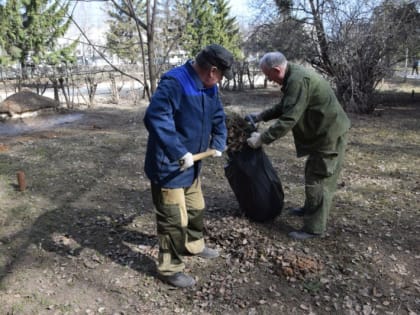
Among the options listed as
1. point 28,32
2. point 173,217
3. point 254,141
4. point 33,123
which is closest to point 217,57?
point 254,141

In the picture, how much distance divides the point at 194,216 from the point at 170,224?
15.3 inches

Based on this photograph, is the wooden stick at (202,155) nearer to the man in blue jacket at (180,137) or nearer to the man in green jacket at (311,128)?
the man in blue jacket at (180,137)

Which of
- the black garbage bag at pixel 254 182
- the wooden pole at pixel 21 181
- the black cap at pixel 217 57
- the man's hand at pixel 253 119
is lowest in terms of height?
the wooden pole at pixel 21 181

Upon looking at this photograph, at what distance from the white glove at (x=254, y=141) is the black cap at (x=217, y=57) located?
88 cm

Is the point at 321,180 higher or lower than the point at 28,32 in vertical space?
lower

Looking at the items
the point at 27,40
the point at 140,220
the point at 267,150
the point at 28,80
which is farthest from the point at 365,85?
the point at 27,40

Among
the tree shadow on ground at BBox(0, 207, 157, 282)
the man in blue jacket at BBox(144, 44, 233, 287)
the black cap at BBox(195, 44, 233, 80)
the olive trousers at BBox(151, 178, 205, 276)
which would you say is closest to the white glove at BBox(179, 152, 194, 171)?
the man in blue jacket at BBox(144, 44, 233, 287)

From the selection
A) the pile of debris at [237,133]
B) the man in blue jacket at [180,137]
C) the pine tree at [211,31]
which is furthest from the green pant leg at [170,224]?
the pine tree at [211,31]

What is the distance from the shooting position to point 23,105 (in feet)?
37.6

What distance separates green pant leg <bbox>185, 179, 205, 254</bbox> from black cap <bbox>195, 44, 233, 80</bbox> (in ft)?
3.03

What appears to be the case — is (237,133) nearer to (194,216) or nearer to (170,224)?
(194,216)

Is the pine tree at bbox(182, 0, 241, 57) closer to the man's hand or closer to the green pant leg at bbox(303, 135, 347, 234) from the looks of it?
the man's hand

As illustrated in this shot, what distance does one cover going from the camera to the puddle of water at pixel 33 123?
9641 mm

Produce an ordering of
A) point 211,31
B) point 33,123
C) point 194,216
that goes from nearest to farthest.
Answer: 1. point 194,216
2. point 33,123
3. point 211,31
